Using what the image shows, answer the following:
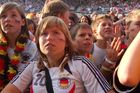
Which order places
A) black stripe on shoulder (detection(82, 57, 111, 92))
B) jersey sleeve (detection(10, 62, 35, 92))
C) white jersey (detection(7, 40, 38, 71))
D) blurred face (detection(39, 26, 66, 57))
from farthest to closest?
white jersey (detection(7, 40, 38, 71))
jersey sleeve (detection(10, 62, 35, 92))
blurred face (detection(39, 26, 66, 57))
black stripe on shoulder (detection(82, 57, 111, 92))

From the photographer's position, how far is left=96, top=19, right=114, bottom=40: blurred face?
3494 mm

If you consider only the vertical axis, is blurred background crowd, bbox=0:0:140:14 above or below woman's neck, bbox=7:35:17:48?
below

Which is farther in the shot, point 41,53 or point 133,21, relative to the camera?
point 133,21

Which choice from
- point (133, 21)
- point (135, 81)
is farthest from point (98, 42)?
point (135, 81)

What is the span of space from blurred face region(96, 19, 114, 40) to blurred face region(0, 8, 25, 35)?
853mm

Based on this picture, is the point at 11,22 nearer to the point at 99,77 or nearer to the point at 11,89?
the point at 11,89

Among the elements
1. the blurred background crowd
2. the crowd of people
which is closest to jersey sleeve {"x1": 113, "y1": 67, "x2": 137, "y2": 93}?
the crowd of people

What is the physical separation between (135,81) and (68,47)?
1201 mm

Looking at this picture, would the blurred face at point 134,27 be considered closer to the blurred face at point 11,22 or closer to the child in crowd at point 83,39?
the child in crowd at point 83,39

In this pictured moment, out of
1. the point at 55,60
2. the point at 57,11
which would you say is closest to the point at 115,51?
the point at 55,60

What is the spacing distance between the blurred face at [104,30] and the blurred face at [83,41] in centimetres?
35

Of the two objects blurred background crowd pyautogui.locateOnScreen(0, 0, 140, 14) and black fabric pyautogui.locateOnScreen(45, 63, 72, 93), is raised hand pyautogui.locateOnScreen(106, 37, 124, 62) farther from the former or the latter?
blurred background crowd pyautogui.locateOnScreen(0, 0, 140, 14)

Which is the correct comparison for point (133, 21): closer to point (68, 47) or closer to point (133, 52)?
point (68, 47)

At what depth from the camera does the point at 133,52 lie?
125 centimetres
